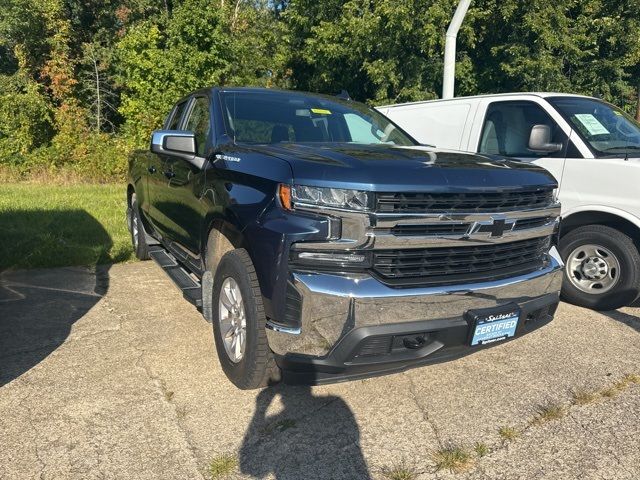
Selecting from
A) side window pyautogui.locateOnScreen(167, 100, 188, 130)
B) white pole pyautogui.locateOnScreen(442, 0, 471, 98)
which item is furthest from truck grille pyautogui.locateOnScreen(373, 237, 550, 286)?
white pole pyautogui.locateOnScreen(442, 0, 471, 98)

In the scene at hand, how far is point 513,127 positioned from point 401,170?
328 centimetres

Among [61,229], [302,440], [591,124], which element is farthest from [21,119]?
[302,440]

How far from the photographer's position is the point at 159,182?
496cm

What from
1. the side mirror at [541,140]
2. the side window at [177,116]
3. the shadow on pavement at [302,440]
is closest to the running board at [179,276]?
the shadow on pavement at [302,440]

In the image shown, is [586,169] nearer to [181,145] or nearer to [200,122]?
[200,122]

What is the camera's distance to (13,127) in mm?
16375

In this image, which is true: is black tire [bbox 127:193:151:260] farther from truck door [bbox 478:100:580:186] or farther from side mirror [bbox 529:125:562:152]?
side mirror [bbox 529:125:562:152]

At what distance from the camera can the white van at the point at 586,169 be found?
15.4 feet

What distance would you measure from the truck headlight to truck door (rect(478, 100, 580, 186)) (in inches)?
120

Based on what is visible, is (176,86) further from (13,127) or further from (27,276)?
(27,276)

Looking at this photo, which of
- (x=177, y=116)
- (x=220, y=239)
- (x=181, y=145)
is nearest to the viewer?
(x=220, y=239)

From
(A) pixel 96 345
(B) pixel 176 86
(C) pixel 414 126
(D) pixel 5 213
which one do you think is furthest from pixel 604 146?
(B) pixel 176 86

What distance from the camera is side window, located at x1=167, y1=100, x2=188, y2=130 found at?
5.10 metres

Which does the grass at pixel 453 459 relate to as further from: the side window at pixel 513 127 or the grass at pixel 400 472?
the side window at pixel 513 127
